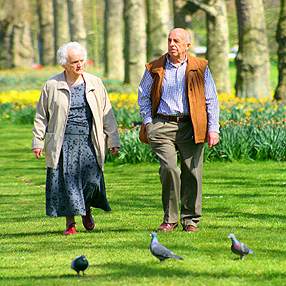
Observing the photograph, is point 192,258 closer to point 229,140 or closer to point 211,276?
point 211,276

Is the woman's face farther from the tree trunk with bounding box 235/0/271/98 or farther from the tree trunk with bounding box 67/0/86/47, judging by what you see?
the tree trunk with bounding box 67/0/86/47

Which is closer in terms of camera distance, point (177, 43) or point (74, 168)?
point (177, 43)

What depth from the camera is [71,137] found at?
473 cm

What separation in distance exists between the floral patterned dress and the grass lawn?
0.33m

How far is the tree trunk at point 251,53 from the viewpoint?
13.2 m

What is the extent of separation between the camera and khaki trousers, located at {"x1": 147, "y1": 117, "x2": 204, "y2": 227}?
4621 millimetres

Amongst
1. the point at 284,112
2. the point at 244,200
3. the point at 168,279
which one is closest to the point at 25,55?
the point at 284,112

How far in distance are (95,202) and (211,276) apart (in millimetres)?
1793

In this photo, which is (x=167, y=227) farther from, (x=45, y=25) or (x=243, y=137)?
(x=45, y=25)

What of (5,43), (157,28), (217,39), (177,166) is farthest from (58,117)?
(5,43)

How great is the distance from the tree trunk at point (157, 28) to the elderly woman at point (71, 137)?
485 inches

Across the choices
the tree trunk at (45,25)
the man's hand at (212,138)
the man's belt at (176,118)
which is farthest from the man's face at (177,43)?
the tree trunk at (45,25)

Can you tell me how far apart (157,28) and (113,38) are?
9.40 metres

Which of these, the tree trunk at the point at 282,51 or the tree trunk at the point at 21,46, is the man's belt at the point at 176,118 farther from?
the tree trunk at the point at 21,46
